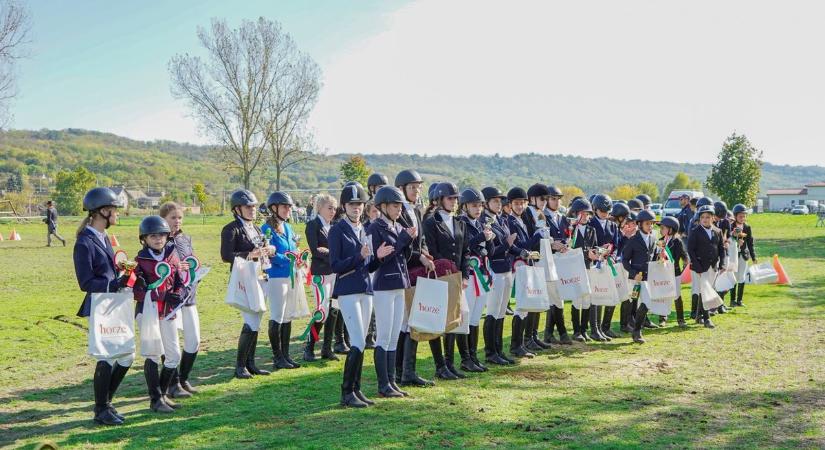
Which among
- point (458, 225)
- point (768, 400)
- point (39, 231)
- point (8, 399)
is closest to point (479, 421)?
point (458, 225)

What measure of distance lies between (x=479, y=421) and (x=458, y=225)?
2.53 metres

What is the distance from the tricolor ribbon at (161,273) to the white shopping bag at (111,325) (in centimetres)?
34

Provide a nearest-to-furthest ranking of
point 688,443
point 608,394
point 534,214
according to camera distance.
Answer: point 688,443, point 608,394, point 534,214

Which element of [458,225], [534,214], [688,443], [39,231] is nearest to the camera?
[688,443]

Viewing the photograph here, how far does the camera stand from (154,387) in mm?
7059

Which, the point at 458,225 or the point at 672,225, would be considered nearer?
the point at 458,225

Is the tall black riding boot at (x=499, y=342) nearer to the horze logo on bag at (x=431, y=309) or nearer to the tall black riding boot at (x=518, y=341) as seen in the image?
the tall black riding boot at (x=518, y=341)

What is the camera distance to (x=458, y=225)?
27.3 ft

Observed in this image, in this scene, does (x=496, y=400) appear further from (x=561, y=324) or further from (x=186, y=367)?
(x=561, y=324)

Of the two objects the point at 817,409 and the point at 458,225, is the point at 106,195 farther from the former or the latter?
the point at 817,409

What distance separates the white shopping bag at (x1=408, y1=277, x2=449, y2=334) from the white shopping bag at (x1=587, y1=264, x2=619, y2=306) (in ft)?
13.7

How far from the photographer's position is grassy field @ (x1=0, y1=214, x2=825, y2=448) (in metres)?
6.12

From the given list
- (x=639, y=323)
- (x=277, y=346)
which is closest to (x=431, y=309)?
(x=277, y=346)

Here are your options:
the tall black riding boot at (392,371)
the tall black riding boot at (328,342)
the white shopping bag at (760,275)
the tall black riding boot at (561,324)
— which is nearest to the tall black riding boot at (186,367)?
the tall black riding boot at (392,371)
